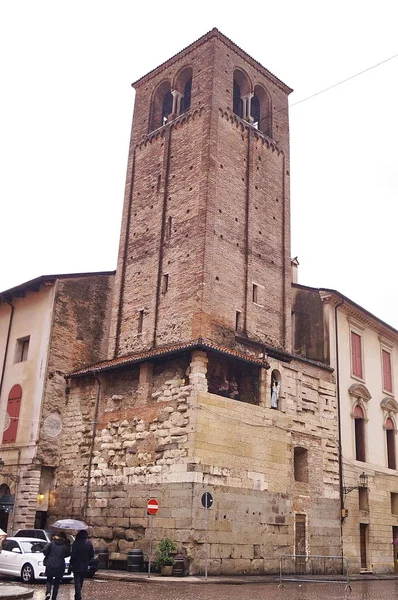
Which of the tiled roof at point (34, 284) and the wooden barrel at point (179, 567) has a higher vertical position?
the tiled roof at point (34, 284)

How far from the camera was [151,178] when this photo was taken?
99.0 feet

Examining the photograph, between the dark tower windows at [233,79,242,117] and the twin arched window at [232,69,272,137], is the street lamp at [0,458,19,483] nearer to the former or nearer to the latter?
the twin arched window at [232,69,272,137]

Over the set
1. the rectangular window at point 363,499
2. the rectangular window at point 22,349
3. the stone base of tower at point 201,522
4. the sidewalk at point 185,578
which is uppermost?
the rectangular window at point 22,349

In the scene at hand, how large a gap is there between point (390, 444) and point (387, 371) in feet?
12.0

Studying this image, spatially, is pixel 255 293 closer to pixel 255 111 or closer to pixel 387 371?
pixel 387 371

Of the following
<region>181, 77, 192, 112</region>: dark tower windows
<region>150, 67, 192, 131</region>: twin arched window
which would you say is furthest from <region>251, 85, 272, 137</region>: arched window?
<region>150, 67, 192, 131</region>: twin arched window

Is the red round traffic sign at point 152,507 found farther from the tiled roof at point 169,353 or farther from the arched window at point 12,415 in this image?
the arched window at point 12,415

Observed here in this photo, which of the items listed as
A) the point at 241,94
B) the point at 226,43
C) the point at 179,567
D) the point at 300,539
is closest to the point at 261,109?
the point at 241,94

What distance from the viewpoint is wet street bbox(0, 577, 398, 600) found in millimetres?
13922

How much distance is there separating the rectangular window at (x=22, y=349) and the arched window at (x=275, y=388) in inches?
434

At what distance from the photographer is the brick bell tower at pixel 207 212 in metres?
25.9

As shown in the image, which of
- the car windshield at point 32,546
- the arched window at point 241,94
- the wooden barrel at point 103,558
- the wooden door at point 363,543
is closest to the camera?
the car windshield at point 32,546

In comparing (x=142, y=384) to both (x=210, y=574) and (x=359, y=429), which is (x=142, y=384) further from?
(x=359, y=429)

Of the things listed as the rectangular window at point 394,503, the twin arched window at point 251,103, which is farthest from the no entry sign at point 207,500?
the twin arched window at point 251,103
